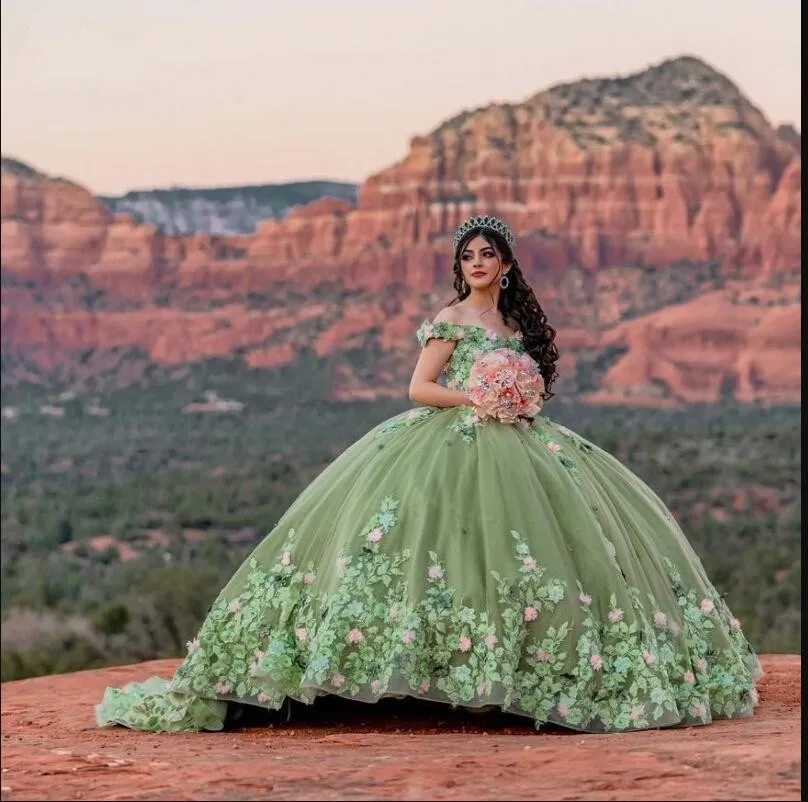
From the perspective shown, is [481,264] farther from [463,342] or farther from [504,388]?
[504,388]

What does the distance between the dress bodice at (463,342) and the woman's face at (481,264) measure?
0.74 feet

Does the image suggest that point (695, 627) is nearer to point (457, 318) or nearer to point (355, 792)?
point (457, 318)

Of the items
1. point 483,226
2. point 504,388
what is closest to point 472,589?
point 504,388

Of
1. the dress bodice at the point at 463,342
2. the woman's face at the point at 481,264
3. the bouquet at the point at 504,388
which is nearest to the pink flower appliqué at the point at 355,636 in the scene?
the bouquet at the point at 504,388

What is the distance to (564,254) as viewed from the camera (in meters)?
54.0

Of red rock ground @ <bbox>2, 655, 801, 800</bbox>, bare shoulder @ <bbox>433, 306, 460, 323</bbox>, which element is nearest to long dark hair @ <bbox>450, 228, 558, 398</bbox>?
bare shoulder @ <bbox>433, 306, 460, 323</bbox>

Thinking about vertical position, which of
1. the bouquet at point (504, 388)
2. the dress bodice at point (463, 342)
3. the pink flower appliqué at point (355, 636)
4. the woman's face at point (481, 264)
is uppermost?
the woman's face at point (481, 264)

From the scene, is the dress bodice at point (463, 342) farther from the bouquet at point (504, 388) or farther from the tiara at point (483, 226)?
the tiara at point (483, 226)

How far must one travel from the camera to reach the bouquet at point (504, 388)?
316 inches

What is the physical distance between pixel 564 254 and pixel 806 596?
48.2 m

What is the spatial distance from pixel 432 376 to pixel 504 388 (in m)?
0.49

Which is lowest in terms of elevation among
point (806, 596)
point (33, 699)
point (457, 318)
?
point (33, 699)

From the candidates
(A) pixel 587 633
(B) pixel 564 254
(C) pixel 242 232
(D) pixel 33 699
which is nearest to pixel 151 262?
(C) pixel 242 232

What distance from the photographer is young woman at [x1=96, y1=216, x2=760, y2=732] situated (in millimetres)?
7520
